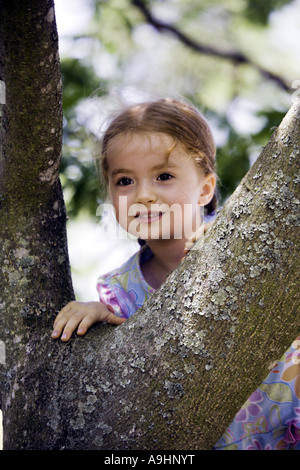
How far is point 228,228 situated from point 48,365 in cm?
63

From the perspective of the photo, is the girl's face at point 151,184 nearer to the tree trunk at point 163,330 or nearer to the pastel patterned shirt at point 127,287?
the pastel patterned shirt at point 127,287

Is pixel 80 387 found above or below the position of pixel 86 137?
below

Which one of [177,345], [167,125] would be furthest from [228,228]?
[167,125]

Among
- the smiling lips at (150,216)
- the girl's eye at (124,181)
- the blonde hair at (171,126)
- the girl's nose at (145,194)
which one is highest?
the blonde hair at (171,126)

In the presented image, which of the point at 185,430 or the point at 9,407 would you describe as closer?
the point at 185,430

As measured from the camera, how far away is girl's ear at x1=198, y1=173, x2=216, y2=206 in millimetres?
2232

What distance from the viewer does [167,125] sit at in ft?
6.86

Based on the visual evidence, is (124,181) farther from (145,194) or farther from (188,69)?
(188,69)

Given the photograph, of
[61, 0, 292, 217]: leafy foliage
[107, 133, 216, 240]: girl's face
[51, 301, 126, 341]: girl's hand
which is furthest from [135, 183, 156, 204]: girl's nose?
[61, 0, 292, 217]: leafy foliage

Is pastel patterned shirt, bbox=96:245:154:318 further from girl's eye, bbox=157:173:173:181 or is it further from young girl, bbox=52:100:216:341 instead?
girl's eye, bbox=157:173:173:181

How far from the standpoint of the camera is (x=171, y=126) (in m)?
2.10

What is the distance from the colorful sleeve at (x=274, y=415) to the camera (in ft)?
5.63

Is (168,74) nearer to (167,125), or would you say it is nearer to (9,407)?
(167,125)

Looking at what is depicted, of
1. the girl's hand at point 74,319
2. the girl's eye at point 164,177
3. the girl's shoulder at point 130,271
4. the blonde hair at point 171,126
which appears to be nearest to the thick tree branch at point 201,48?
the blonde hair at point 171,126
